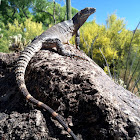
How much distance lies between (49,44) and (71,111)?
1.63 meters

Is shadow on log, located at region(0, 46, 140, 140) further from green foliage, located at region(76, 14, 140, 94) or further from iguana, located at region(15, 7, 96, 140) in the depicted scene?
green foliage, located at region(76, 14, 140, 94)

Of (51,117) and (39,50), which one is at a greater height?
(39,50)

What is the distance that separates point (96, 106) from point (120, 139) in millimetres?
338

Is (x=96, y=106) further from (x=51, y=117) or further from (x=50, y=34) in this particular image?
(x=50, y=34)

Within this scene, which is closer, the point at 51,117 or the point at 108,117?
the point at 108,117

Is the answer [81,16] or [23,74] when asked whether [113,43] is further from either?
[23,74]

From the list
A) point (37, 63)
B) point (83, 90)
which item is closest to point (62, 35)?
point (37, 63)

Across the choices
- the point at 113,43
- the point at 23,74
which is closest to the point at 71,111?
the point at 23,74

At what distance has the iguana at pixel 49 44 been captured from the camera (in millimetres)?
1511

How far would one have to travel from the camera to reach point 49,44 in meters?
2.67

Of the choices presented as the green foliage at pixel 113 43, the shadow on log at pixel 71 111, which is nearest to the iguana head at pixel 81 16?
the shadow on log at pixel 71 111

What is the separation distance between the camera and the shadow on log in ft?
4.07

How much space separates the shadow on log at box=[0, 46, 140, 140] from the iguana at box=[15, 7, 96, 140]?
0.10 meters

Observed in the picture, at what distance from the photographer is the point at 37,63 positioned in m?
2.05
